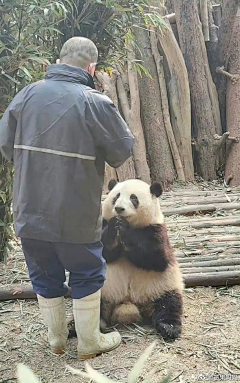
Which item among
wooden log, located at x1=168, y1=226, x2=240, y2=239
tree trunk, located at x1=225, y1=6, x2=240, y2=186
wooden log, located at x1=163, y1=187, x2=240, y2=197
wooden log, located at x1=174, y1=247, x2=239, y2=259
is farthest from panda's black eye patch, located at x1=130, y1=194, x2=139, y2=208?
tree trunk, located at x1=225, y1=6, x2=240, y2=186

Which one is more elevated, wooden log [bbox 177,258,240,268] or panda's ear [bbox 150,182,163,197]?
panda's ear [bbox 150,182,163,197]

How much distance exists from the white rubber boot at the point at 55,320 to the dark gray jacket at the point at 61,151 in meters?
0.41

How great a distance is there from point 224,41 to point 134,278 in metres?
4.70

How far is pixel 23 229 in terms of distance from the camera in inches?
84.4

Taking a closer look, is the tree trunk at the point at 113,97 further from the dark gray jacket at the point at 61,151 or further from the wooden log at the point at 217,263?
the dark gray jacket at the point at 61,151

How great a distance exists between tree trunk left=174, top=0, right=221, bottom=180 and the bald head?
426 centimetres

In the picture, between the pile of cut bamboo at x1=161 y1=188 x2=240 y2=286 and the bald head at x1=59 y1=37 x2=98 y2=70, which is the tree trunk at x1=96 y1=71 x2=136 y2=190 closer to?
the pile of cut bamboo at x1=161 y1=188 x2=240 y2=286

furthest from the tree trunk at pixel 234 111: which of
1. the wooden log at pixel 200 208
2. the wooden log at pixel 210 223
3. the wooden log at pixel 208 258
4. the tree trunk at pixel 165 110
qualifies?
the wooden log at pixel 208 258

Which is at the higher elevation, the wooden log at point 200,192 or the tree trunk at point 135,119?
the tree trunk at point 135,119

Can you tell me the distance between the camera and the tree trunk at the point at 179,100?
6082mm

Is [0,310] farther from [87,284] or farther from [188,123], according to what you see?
[188,123]

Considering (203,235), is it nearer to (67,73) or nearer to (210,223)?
(210,223)

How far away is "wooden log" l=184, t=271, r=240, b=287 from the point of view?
3.25 metres

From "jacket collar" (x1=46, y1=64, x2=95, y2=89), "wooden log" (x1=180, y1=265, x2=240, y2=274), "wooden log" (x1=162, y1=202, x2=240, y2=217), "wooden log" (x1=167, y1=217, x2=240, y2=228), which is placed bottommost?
"wooden log" (x1=162, y1=202, x2=240, y2=217)
